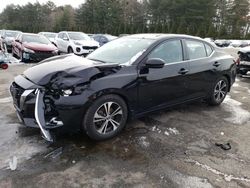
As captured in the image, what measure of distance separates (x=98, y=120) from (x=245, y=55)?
7.28 metres

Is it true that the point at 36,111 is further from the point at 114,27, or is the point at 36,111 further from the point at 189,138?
the point at 114,27

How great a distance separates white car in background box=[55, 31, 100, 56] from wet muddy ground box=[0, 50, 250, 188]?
29.3ft

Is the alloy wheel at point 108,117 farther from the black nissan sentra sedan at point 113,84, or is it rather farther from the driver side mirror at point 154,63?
the driver side mirror at point 154,63

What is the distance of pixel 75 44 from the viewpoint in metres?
13.4

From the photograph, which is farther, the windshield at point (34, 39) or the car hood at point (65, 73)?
the windshield at point (34, 39)

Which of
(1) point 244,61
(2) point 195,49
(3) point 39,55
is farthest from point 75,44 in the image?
(2) point 195,49

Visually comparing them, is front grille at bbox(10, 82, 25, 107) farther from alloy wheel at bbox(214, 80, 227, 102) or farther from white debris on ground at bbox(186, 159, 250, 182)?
alloy wheel at bbox(214, 80, 227, 102)

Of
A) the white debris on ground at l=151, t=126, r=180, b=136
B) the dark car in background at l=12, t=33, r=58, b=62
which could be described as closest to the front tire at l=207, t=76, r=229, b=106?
the white debris on ground at l=151, t=126, r=180, b=136

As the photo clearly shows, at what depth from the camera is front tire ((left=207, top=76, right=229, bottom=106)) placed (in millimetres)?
5387

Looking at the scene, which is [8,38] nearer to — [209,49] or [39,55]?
[39,55]

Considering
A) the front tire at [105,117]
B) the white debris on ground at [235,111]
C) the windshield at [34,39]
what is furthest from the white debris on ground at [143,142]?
the windshield at [34,39]

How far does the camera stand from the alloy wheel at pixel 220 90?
5.49 m

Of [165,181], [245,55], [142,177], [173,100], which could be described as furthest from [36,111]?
[245,55]

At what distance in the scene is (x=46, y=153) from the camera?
10.9 feet
